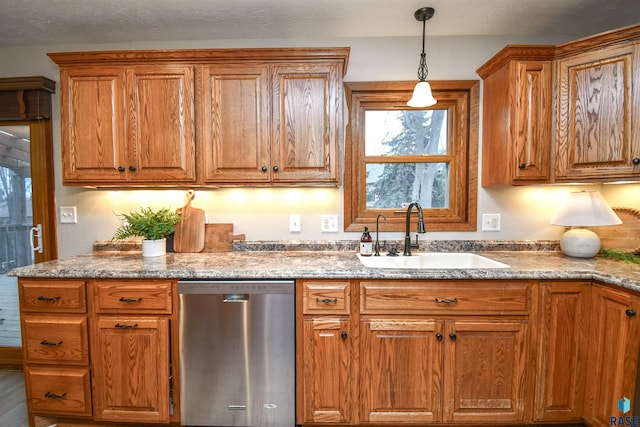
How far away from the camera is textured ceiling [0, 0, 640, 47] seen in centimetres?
174

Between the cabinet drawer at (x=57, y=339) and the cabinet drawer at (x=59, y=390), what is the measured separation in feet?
0.21

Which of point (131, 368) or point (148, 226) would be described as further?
point (148, 226)

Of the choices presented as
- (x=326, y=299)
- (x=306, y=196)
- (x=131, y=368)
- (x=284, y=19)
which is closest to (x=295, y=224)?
(x=306, y=196)

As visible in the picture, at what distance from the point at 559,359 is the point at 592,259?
2.44 feet

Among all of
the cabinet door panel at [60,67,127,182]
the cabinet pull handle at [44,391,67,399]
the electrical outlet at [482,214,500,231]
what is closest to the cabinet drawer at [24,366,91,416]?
the cabinet pull handle at [44,391,67,399]

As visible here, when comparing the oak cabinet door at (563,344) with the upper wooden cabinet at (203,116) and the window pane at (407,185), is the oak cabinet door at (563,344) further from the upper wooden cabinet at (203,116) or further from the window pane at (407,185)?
the upper wooden cabinet at (203,116)

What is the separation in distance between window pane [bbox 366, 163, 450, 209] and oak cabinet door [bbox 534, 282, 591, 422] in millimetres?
889

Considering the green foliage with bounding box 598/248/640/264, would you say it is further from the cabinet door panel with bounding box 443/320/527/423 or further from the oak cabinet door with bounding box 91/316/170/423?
the oak cabinet door with bounding box 91/316/170/423

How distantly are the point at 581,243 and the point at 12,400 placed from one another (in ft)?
12.7

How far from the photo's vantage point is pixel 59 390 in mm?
1599

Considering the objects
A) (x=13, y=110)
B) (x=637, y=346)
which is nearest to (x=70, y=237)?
(x=13, y=110)

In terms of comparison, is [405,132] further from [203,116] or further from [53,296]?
[53,296]

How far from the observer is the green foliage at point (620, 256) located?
175 centimetres

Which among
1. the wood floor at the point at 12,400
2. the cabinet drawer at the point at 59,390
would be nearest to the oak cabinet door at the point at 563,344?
the cabinet drawer at the point at 59,390
